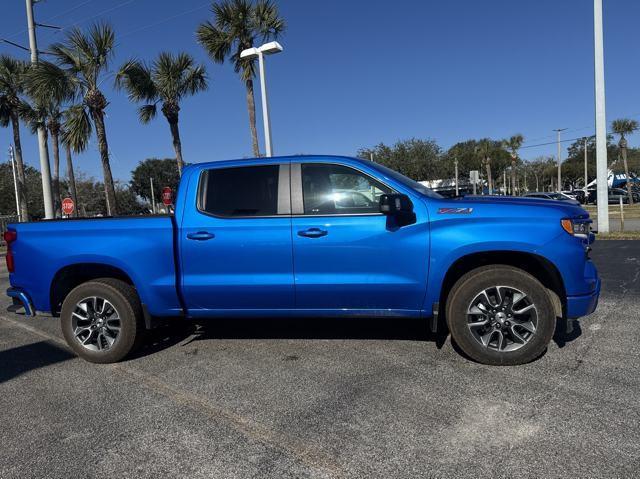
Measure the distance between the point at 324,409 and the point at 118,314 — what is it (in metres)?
2.29

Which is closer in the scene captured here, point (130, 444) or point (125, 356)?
point (130, 444)

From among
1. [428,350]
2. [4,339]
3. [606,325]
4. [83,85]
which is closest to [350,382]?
[428,350]

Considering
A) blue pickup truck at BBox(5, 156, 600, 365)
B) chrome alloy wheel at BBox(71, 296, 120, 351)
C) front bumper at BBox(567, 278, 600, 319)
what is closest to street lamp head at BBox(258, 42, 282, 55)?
blue pickup truck at BBox(5, 156, 600, 365)

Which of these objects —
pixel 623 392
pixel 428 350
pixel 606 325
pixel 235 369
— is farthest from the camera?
pixel 606 325

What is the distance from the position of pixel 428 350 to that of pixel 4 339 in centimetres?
487

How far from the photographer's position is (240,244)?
4.38 meters

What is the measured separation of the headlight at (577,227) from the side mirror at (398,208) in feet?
3.97

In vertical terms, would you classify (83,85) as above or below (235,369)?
above

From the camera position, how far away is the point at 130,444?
10.2 feet

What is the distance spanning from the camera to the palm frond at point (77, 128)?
1648 cm

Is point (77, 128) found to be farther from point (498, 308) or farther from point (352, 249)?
point (498, 308)

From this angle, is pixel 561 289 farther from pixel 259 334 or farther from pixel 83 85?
pixel 83 85

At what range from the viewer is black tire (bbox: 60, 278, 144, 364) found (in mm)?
4621

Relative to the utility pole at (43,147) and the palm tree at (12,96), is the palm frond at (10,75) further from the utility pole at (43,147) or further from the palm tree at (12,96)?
the utility pole at (43,147)
